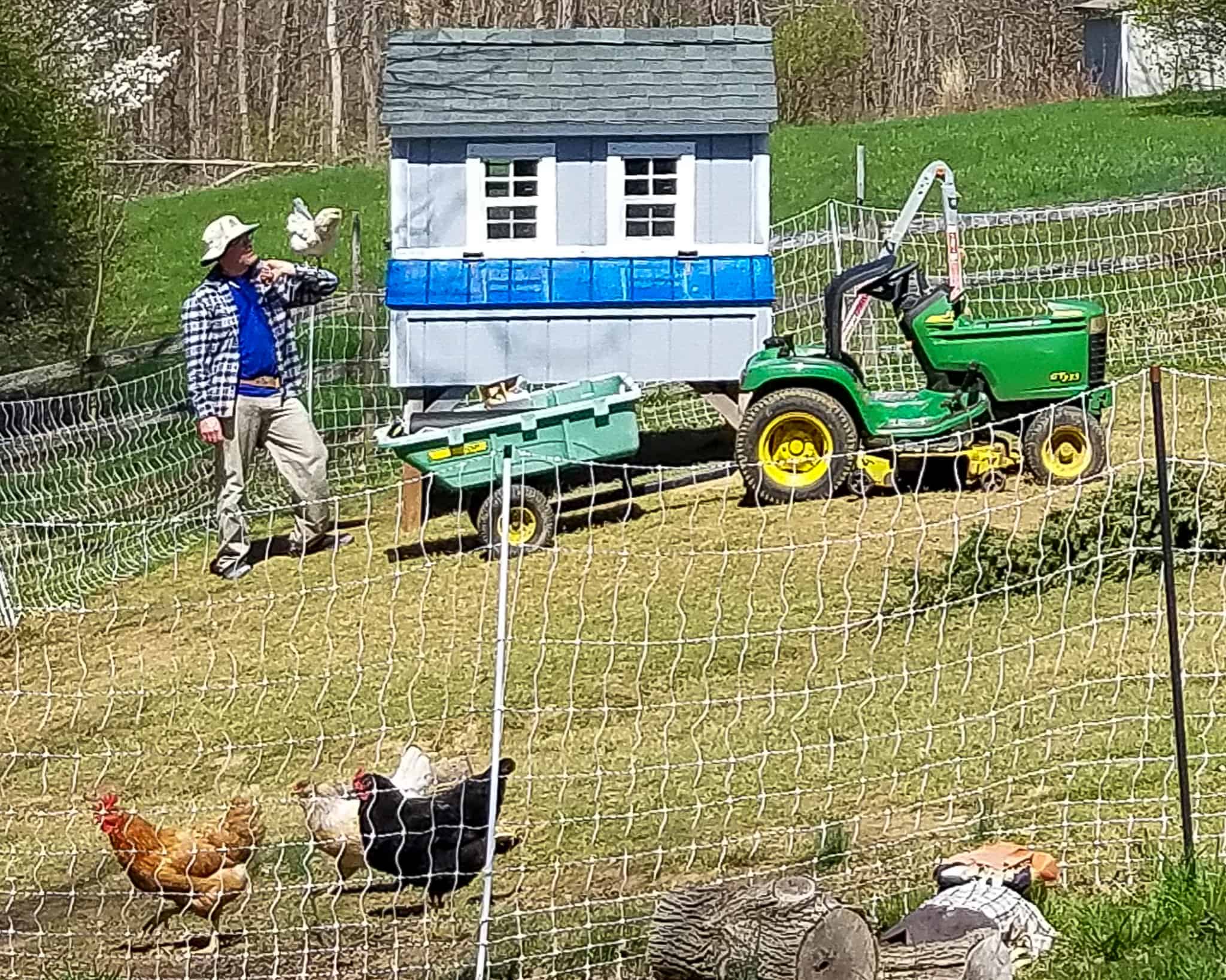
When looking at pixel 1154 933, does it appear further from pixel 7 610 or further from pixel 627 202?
pixel 627 202

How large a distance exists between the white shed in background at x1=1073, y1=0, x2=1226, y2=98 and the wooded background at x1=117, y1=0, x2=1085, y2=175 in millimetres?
1522

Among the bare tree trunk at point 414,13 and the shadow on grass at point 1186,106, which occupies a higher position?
the bare tree trunk at point 414,13

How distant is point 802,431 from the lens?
10.6 metres

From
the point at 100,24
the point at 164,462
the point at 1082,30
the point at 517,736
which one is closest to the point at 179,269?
the point at 100,24

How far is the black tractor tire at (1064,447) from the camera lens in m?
10.3

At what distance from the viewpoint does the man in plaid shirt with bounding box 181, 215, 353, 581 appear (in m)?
10.1

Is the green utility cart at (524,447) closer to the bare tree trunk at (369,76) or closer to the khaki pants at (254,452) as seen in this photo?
the khaki pants at (254,452)

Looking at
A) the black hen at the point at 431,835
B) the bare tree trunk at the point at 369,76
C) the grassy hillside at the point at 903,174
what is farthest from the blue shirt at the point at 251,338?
the bare tree trunk at the point at 369,76

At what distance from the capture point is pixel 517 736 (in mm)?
7430

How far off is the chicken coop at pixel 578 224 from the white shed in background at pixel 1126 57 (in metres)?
27.7

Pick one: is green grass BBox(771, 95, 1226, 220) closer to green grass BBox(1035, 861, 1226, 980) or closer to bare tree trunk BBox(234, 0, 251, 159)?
bare tree trunk BBox(234, 0, 251, 159)

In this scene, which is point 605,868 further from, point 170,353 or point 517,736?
point 170,353

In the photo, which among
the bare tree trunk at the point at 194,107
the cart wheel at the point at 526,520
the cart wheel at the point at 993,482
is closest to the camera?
the cart wheel at the point at 526,520

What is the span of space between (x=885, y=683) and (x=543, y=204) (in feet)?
15.7
